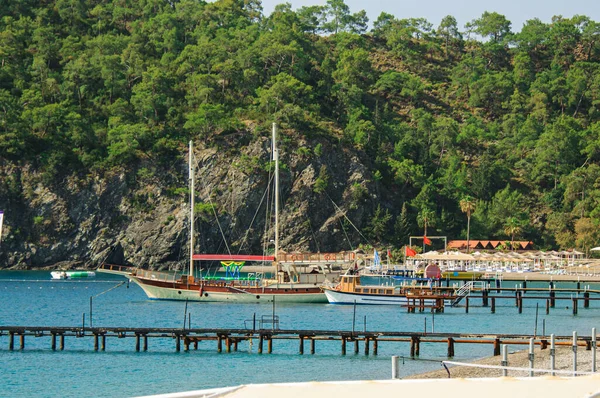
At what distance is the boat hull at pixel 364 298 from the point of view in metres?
84.2

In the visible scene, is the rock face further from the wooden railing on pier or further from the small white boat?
the wooden railing on pier

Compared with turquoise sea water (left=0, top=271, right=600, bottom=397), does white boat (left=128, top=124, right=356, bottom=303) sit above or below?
above

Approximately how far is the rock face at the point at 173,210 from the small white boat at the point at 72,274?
9430mm

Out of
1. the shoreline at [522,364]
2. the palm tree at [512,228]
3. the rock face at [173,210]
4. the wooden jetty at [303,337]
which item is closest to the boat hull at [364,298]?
the wooden jetty at [303,337]

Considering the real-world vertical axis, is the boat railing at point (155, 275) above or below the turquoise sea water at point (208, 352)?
above

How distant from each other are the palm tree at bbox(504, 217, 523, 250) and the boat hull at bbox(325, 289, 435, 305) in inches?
3178

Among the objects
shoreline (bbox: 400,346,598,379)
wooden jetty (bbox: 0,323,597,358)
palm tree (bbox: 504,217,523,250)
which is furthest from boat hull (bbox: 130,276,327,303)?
palm tree (bbox: 504,217,523,250)

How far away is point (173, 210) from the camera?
6230 inches

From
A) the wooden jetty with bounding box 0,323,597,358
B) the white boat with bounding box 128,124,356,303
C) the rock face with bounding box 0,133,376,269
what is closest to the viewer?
the wooden jetty with bounding box 0,323,597,358

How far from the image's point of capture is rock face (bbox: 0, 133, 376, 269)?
156 metres

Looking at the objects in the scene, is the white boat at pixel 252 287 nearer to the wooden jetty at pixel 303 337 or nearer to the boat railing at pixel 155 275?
the boat railing at pixel 155 275

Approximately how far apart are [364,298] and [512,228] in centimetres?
8609

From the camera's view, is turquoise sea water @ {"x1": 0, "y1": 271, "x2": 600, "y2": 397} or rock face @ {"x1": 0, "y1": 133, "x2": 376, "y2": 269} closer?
turquoise sea water @ {"x1": 0, "y1": 271, "x2": 600, "y2": 397}

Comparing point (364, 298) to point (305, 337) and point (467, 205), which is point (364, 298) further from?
point (467, 205)
